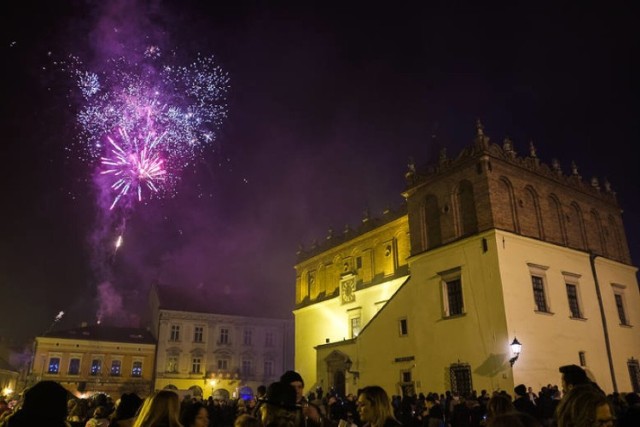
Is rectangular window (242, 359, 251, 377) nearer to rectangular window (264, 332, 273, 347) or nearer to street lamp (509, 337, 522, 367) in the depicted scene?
rectangular window (264, 332, 273, 347)

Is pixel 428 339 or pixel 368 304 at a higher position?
pixel 368 304

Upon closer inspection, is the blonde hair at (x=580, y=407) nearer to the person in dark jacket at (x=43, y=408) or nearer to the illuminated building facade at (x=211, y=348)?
the person in dark jacket at (x=43, y=408)

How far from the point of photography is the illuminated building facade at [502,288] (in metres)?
20.4

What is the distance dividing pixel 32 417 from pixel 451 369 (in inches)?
810

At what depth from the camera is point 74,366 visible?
44594 mm

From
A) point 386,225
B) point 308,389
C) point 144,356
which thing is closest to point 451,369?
point 386,225

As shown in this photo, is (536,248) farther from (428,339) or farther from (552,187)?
(428,339)

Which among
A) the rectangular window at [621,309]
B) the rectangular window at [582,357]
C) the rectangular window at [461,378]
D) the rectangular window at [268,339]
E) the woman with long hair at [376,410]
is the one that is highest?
the rectangular window at [268,339]

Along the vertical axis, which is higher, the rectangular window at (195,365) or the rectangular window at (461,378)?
the rectangular window at (195,365)

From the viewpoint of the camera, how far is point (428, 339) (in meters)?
23.2

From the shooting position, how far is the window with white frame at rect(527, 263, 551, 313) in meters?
21.5

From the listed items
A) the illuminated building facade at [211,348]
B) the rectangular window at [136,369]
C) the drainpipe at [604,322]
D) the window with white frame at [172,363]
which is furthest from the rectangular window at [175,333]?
the drainpipe at [604,322]

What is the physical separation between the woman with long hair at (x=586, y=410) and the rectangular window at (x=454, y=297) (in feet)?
61.3

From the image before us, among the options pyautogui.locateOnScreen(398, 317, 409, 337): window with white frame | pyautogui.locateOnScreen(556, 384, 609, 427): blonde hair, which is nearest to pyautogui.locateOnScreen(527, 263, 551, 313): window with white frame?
pyautogui.locateOnScreen(398, 317, 409, 337): window with white frame
